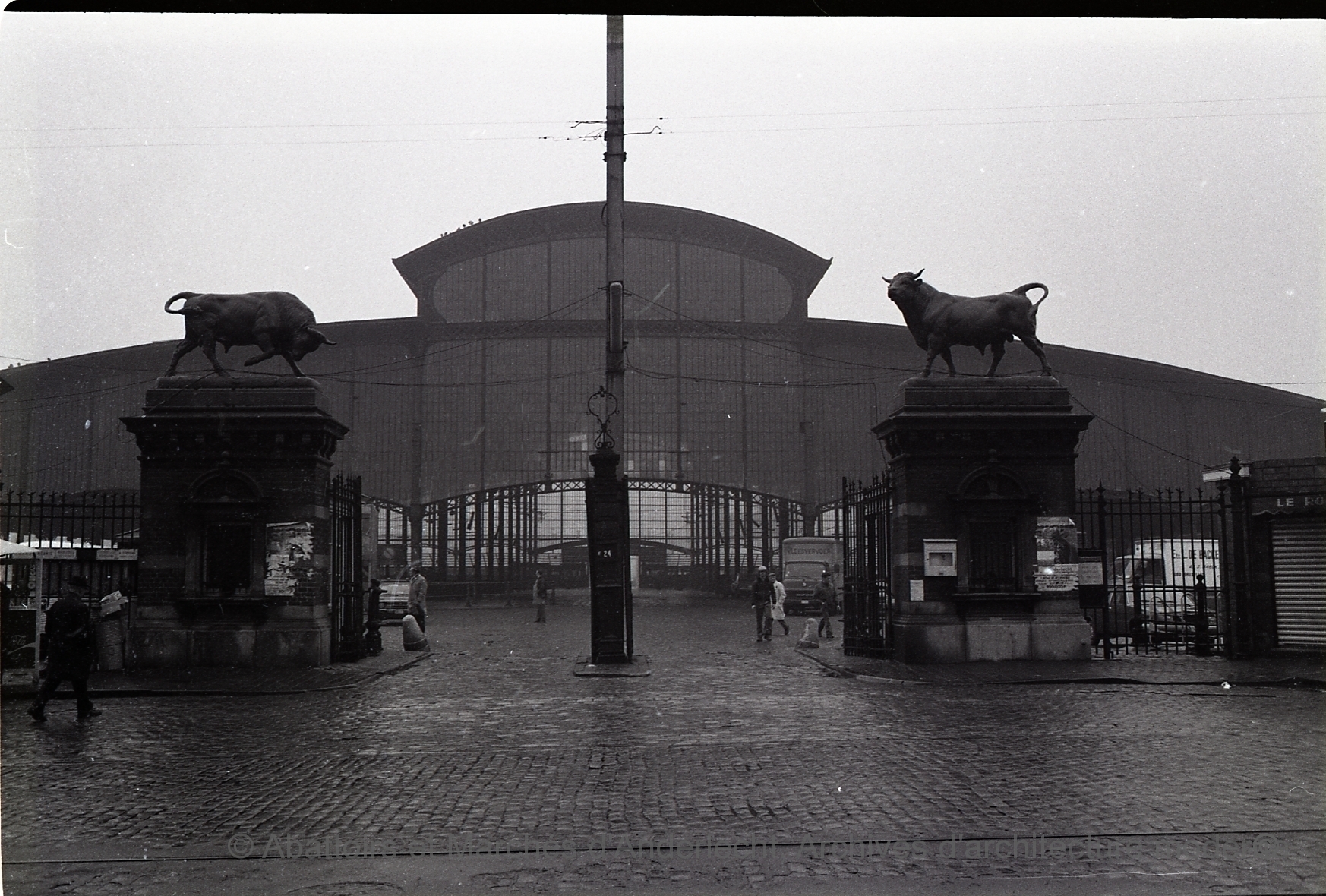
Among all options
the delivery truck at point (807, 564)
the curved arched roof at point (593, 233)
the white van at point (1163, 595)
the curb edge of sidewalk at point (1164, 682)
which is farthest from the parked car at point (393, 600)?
the curb edge of sidewalk at point (1164, 682)

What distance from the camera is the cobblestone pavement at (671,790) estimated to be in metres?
6.89

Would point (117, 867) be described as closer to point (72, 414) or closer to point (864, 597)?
point (864, 597)

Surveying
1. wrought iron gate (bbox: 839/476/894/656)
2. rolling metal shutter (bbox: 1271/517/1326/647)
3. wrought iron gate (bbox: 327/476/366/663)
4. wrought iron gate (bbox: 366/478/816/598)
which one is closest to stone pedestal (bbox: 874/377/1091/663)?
wrought iron gate (bbox: 839/476/894/656)

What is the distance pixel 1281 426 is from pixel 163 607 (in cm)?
4875

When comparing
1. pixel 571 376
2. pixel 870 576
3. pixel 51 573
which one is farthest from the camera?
pixel 571 376

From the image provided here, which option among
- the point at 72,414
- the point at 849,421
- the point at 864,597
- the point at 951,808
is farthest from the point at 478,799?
the point at 72,414

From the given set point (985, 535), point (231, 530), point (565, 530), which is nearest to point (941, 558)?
point (985, 535)

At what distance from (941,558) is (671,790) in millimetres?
10837

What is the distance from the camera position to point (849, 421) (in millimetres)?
46625

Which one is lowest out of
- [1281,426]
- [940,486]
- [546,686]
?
[546,686]

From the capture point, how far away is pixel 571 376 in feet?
150

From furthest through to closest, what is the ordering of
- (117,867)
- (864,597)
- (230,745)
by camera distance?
(864,597) → (230,745) → (117,867)

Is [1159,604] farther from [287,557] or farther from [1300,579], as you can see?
[287,557]

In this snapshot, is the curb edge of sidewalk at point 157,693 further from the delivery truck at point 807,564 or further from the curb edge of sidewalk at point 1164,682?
the delivery truck at point 807,564
